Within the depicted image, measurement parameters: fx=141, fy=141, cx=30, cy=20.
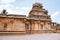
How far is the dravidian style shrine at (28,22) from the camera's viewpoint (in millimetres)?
10766

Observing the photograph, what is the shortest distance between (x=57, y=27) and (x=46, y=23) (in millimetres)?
3254

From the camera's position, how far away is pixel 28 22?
65.2 ft

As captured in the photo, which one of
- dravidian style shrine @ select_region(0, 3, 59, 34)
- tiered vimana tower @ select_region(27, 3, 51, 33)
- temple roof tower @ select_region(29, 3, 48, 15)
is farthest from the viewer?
temple roof tower @ select_region(29, 3, 48, 15)

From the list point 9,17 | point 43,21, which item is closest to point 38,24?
point 43,21

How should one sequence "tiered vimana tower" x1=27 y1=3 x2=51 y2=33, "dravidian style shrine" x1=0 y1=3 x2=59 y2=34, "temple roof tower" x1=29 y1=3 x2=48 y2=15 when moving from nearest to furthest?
"dravidian style shrine" x1=0 y1=3 x2=59 y2=34 < "tiered vimana tower" x1=27 y1=3 x2=51 y2=33 < "temple roof tower" x1=29 y1=3 x2=48 y2=15

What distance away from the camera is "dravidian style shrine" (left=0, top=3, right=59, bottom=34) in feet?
35.3

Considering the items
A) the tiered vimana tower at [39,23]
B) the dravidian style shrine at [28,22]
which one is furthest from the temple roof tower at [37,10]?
the tiered vimana tower at [39,23]

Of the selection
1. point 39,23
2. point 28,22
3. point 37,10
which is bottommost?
point 39,23

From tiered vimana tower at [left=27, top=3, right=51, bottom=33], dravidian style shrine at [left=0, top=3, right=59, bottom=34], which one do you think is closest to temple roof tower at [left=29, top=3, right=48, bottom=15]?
dravidian style shrine at [left=0, top=3, right=59, bottom=34]

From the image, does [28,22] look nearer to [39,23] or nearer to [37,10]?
[39,23]

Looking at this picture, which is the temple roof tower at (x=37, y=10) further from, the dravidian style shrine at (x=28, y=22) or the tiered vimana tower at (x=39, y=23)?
the tiered vimana tower at (x=39, y=23)

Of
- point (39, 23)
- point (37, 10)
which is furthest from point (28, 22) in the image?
point (37, 10)

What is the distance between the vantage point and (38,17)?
69.9 ft

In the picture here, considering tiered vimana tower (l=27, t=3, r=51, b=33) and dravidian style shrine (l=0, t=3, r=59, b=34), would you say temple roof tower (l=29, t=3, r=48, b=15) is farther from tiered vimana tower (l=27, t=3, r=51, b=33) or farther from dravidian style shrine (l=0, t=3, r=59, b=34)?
tiered vimana tower (l=27, t=3, r=51, b=33)
